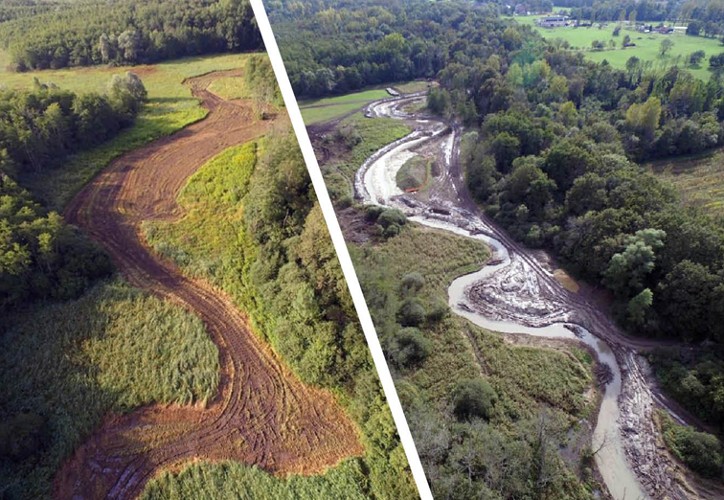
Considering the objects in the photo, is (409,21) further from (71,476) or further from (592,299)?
(71,476)

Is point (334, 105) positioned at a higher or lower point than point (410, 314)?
higher

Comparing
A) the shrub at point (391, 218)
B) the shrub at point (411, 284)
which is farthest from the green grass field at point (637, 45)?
the shrub at point (411, 284)

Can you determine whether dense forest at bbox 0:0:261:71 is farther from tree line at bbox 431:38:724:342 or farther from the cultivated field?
tree line at bbox 431:38:724:342

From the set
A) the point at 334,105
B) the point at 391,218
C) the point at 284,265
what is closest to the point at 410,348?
the point at 284,265

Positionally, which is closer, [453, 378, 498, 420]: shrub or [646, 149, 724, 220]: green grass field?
[453, 378, 498, 420]: shrub

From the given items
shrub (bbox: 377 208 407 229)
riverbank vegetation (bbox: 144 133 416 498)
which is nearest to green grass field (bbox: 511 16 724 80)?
shrub (bbox: 377 208 407 229)

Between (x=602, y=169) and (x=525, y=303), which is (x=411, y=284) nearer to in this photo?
(x=525, y=303)
